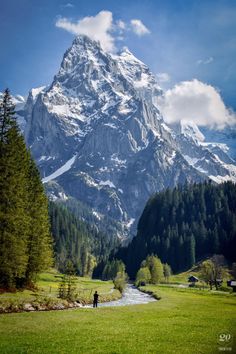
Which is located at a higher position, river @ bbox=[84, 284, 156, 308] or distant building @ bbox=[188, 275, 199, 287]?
distant building @ bbox=[188, 275, 199, 287]

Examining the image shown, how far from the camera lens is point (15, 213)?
50781 millimetres

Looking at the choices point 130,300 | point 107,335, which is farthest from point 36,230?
point 107,335

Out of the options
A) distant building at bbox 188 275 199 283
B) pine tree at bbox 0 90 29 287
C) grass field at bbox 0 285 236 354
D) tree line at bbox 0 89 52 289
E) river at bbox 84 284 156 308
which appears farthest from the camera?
distant building at bbox 188 275 199 283

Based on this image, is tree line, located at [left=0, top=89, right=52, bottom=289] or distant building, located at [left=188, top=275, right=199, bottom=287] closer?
tree line, located at [left=0, top=89, right=52, bottom=289]

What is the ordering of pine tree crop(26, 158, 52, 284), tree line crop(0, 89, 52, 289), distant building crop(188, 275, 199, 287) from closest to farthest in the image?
tree line crop(0, 89, 52, 289) < pine tree crop(26, 158, 52, 284) < distant building crop(188, 275, 199, 287)

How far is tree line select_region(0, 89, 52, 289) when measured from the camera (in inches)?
1944

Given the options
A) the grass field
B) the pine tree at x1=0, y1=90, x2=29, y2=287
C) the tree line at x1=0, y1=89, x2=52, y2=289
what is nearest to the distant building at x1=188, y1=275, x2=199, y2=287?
the tree line at x1=0, y1=89, x2=52, y2=289

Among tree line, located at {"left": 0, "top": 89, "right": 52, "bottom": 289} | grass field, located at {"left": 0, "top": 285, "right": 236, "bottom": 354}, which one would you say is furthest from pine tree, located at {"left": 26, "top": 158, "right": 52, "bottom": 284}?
grass field, located at {"left": 0, "top": 285, "right": 236, "bottom": 354}

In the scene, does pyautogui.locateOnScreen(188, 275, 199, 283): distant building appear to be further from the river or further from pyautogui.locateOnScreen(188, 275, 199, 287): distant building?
the river

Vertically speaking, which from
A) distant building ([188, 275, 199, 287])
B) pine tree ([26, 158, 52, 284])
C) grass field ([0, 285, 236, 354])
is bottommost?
grass field ([0, 285, 236, 354])

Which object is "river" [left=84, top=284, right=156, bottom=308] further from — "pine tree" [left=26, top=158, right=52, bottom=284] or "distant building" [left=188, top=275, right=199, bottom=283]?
"distant building" [left=188, top=275, right=199, bottom=283]

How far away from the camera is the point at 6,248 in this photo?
160 ft

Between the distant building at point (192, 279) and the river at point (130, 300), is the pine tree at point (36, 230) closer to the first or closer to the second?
the river at point (130, 300)

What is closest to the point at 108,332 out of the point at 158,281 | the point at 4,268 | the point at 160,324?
the point at 160,324
